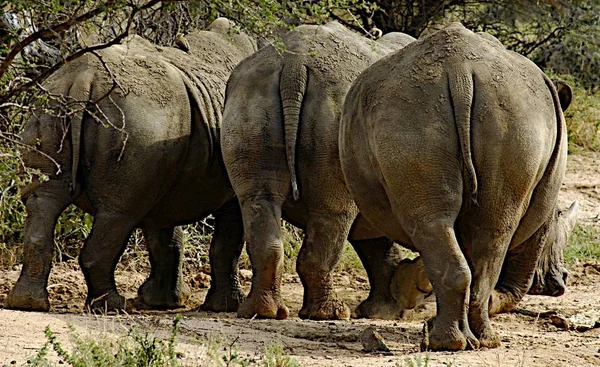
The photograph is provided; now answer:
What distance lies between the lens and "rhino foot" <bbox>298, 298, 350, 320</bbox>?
8.82 m

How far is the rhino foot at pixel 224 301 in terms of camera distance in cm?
1004

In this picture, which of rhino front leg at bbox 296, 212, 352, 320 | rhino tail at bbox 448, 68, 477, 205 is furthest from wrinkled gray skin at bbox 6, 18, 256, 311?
rhino tail at bbox 448, 68, 477, 205

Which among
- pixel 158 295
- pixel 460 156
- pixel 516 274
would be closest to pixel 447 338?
pixel 460 156

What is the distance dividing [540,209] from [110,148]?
2.95 metres

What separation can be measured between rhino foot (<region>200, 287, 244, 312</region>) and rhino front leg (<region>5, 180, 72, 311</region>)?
1.68m

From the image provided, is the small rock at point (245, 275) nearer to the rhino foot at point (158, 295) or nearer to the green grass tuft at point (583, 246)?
the rhino foot at point (158, 295)

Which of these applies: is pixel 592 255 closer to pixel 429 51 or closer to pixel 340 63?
pixel 340 63

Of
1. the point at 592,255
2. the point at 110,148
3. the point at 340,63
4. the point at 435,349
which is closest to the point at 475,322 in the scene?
the point at 435,349

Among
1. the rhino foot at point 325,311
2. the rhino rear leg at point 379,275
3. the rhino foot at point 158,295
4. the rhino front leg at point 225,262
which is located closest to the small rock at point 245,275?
the rhino foot at point 158,295

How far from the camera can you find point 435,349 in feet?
23.2

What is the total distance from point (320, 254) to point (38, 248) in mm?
1859

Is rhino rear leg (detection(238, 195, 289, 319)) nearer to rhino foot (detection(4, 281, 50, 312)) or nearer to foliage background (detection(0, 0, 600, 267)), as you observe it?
rhino foot (detection(4, 281, 50, 312))

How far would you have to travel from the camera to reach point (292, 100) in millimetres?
8508

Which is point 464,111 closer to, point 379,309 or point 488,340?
point 488,340
